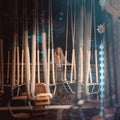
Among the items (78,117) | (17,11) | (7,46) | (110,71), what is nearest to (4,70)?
(7,46)

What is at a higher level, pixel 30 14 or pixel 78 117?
pixel 30 14

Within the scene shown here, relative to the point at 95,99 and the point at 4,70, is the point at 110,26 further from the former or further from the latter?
the point at 4,70

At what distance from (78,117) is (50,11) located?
860mm

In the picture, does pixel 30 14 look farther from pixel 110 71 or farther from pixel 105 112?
pixel 105 112

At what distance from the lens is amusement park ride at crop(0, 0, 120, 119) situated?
2.09 meters

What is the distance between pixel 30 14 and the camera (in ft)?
7.06

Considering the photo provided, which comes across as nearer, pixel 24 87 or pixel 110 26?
pixel 24 87

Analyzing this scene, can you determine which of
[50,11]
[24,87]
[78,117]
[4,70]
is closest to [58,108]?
[78,117]

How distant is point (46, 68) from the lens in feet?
6.94

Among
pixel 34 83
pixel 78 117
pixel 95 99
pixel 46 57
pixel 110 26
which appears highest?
pixel 110 26

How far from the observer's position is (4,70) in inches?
82.5

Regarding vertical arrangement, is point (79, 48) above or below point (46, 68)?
above

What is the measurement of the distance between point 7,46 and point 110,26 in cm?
83

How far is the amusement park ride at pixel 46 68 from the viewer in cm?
209
